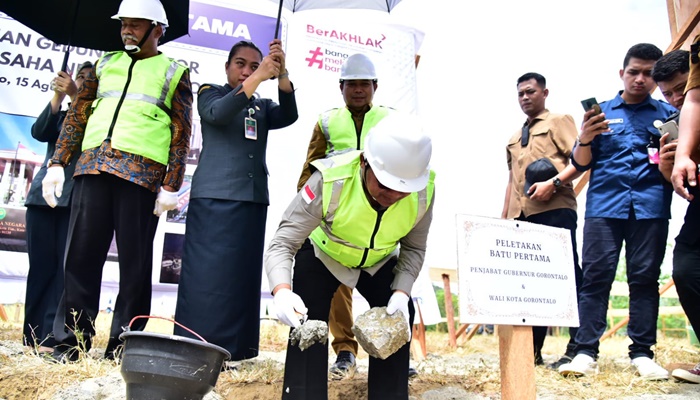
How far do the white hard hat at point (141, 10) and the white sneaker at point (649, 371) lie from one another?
127 inches

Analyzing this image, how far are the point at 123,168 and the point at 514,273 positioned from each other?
2012 millimetres

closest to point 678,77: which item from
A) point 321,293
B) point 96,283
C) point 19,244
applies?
point 321,293

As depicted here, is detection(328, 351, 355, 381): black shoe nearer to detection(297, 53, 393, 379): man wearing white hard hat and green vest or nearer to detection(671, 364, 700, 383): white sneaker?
detection(297, 53, 393, 379): man wearing white hard hat and green vest

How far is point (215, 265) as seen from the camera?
333 centimetres

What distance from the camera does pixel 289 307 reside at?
2258 mm

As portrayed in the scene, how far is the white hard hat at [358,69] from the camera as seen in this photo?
11.9 feet

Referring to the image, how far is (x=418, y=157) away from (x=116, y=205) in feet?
5.70

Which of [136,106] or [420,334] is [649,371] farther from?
[136,106]

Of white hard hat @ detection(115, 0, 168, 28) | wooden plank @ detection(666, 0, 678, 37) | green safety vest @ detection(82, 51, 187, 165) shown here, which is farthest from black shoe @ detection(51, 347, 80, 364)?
wooden plank @ detection(666, 0, 678, 37)

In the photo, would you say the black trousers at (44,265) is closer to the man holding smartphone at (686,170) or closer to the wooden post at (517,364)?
the wooden post at (517,364)

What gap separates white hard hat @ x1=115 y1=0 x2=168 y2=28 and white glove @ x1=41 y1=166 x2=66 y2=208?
924 mm

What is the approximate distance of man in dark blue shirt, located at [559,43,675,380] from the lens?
3.30 metres

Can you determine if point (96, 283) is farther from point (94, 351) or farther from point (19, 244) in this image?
point (19, 244)

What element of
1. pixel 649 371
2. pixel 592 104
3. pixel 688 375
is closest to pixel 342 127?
pixel 592 104
